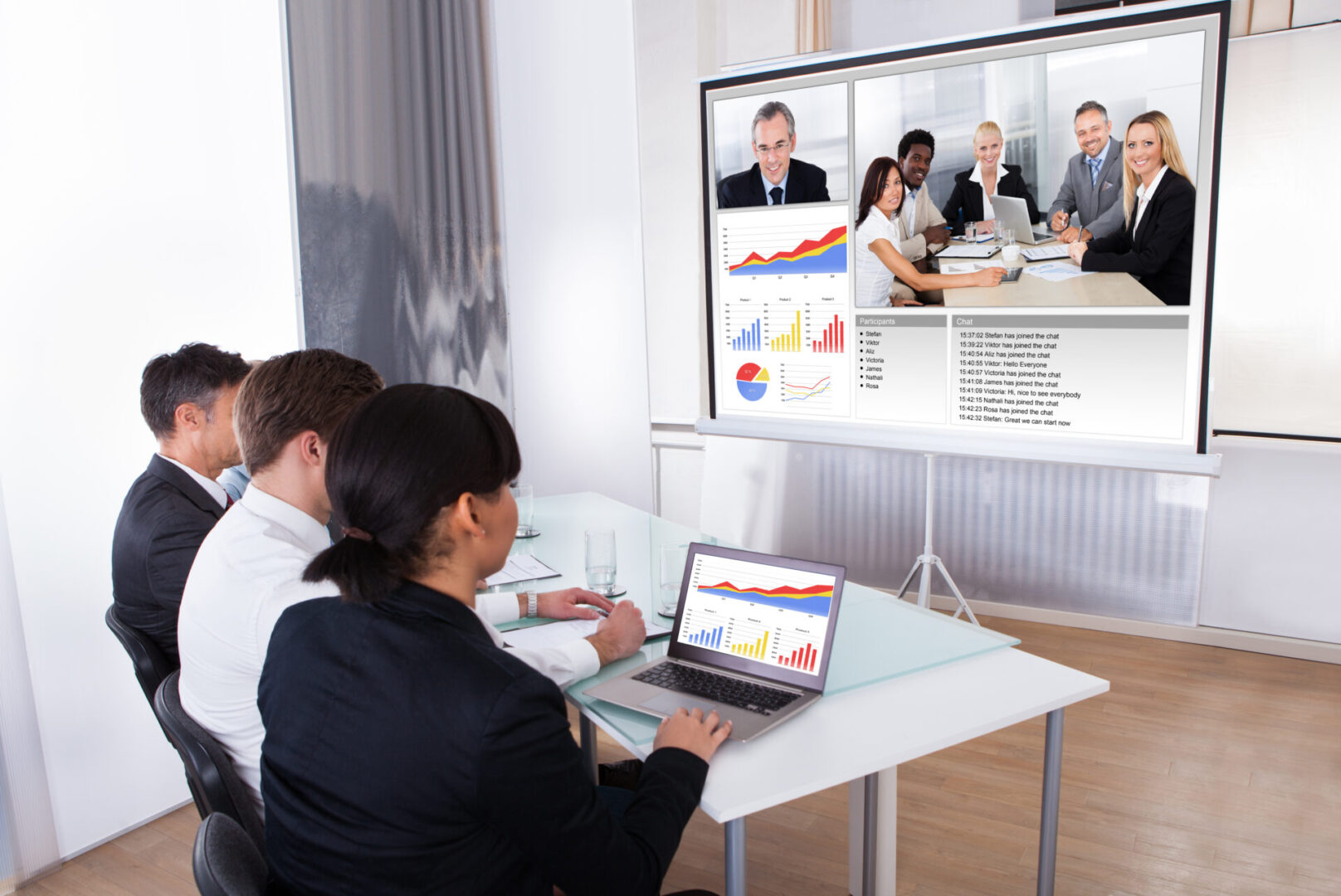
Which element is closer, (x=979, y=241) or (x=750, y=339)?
(x=979, y=241)

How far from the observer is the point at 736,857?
4.41ft

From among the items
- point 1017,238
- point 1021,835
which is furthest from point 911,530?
point 1021,835

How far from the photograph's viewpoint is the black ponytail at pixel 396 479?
3.42ft

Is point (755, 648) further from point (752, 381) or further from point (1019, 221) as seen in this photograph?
point (752, 381)

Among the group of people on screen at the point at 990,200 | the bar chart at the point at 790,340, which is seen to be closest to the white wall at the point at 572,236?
the group of people on screen at the point at 990,200

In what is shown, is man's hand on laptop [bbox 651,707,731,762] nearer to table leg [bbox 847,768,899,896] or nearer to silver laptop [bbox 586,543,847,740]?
silver laptop [bbox 586,543,847,740]

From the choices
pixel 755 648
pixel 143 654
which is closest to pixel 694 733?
pixel 755 648

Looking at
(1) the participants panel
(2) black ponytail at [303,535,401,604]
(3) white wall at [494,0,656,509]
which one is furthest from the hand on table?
(2) black ponytail at [303,535,401,604]

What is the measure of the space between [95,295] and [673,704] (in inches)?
80.3

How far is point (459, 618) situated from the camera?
1074mm

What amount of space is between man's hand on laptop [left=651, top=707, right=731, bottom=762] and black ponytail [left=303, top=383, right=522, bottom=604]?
1.57ft

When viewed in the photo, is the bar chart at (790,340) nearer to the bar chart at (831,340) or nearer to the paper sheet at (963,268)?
the bar chart at (831,340)

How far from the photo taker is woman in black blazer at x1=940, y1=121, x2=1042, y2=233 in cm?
310

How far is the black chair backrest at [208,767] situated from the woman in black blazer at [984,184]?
279 centimetres
